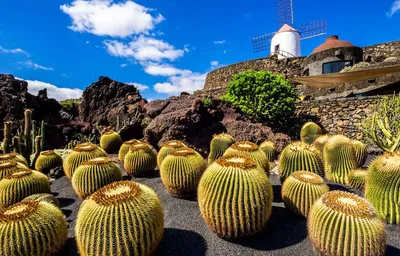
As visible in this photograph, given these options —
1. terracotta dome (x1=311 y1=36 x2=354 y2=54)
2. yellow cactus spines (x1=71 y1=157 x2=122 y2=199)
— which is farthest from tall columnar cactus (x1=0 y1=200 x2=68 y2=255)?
terracotta dome (x1=311 y1=36 x2=354 y2=54)

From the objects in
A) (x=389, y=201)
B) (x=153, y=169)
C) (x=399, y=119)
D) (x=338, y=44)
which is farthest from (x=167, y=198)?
(x=338, y=44)

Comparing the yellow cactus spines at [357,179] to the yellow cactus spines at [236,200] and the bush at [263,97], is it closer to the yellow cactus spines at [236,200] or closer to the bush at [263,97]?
the yellow cactus spines at [236,200]

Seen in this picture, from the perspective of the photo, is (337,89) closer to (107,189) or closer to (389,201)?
(389,201)

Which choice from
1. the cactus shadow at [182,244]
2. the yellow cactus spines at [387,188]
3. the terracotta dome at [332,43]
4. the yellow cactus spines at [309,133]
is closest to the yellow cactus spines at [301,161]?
the yellow cactus spines at [387,188]

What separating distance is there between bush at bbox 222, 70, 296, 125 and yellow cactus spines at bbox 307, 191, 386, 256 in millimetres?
8434

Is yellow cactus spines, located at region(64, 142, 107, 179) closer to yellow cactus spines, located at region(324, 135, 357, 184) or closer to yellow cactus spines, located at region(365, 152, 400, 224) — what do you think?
yellow cactus spines, located at region(324, 135, 357, 184)

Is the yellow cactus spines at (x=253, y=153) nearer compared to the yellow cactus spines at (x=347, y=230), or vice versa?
the yellow cactus spines at (x=347, y=230)

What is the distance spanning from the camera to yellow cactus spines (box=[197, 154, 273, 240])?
3.51 meters

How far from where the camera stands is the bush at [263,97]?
11.7m

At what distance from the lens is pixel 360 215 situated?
120 inches

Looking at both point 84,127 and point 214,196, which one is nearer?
point 214,196

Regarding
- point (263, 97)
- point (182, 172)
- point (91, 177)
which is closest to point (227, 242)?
point (182, 172)

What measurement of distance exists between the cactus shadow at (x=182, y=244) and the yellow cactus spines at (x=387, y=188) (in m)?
2.80

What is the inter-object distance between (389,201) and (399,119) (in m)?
7.13
